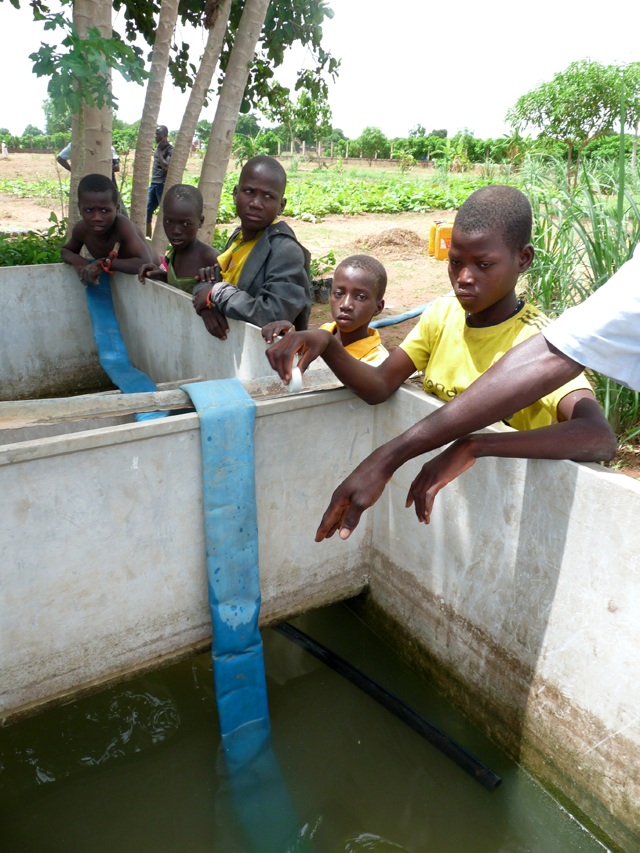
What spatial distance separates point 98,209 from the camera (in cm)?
433

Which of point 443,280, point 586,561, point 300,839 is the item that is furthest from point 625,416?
point 443,280

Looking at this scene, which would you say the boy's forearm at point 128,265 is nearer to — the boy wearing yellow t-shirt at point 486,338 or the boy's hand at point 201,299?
the boy's hand at point 201,299

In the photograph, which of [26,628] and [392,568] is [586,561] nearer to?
[392,568]

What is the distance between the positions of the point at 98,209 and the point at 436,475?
3478mm

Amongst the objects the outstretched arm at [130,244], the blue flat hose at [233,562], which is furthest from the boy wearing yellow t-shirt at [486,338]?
the outstretched arm at [130,244]

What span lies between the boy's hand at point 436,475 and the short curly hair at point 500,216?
1.98 feet

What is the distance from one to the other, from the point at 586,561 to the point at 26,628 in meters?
1.58

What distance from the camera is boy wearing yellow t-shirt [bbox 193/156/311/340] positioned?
9.84 ft

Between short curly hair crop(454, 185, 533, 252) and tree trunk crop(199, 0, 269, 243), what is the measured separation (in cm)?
358

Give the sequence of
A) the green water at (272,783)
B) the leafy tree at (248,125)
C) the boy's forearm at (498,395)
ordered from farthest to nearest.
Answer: the leafy tree at (248,125), the green water at (272,783), the boy's forearm at (498,395)

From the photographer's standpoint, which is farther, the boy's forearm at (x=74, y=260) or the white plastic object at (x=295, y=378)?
the boy's forearm at (x=74, y=260)

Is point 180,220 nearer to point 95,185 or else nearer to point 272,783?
point 95,185

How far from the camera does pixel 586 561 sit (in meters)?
1.79

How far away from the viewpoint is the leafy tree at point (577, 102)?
19.0 m
